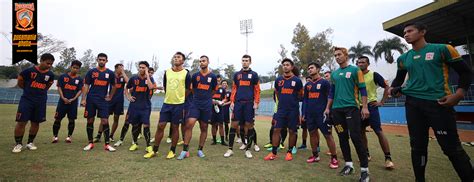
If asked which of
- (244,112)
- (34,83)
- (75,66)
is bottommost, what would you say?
(244,112)

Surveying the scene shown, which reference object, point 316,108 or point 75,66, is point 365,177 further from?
point 75,66

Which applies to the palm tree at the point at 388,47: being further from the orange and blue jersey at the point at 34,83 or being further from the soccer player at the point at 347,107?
the orange and blue jersey at the point at 34,83

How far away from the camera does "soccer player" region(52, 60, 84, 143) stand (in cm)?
654

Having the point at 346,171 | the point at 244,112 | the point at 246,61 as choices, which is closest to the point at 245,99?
the point at 244,112

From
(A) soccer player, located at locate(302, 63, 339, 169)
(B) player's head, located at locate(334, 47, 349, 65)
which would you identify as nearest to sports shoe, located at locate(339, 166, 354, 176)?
(A) soccer player, located at locate(302, 63, 339, 169)

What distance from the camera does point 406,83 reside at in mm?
3496

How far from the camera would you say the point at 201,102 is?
5461 mm

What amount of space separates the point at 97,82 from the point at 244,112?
3.95 metres

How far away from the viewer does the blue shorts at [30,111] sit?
17.7ft

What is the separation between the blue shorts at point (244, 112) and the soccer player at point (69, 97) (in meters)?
4.70

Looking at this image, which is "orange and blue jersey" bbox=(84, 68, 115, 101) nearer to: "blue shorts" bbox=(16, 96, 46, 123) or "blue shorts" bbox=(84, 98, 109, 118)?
"blue shorts" bbox=(84, 98, 109, 118)

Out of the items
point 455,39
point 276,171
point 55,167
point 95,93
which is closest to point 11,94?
point 95,93

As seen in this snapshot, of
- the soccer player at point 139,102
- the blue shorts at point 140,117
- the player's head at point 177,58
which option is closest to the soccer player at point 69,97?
the soccer player at point 139,102

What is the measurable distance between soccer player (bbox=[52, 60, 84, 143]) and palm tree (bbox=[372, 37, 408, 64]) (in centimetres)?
4261
